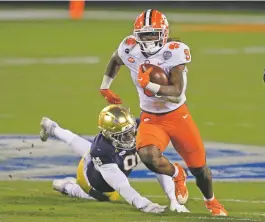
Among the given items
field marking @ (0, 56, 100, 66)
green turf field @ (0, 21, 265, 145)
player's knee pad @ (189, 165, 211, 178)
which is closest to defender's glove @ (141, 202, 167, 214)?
player's knee pad @ (189, 165, 211, 178)

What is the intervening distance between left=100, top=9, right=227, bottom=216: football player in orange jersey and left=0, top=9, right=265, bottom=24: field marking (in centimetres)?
1189

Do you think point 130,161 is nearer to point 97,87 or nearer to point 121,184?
point 121,184

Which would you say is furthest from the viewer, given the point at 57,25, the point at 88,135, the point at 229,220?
the point at 57,25

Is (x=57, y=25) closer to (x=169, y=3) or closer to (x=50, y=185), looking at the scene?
(x=169, y=3)

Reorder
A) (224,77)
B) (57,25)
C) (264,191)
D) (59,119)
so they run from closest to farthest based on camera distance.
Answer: (264,191), (59,119), (224,77), (57,25)

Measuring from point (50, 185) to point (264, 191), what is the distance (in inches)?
73.7

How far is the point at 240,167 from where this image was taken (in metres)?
10.0

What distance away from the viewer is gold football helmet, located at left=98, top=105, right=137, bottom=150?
8306 mm

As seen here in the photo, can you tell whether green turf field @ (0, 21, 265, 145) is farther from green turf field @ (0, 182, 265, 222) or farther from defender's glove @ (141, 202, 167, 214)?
defender's glove @ (141, 202, 167, 214)

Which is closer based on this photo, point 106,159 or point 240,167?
point 106,159

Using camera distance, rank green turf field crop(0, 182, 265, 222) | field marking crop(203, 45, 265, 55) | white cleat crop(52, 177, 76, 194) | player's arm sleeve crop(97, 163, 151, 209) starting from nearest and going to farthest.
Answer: green turf field crop(0, 182, 265, 222)
player's arm sleeve crop(97, 163, 151, 209)
white cleat crop(52, 177, 76, 194)
field marking crop(203, 45, 265, 55)

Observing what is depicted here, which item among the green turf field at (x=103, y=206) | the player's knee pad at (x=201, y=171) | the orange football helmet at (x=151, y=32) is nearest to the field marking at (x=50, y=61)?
the green turf field at (x=103, y=206)

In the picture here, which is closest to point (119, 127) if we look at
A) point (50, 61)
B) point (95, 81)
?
point (95, 81)

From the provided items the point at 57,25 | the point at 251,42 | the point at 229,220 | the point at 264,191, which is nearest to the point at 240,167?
the point at 264,191
